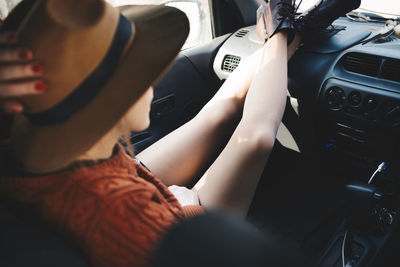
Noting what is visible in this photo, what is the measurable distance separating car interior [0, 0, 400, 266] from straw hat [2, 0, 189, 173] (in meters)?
0.87

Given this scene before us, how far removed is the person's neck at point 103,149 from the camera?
29.7 inches

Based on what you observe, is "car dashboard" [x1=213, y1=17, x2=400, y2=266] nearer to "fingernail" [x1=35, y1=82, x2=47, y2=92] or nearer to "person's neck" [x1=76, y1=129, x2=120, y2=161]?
"person's neck" [x1=76, y1=129, x2=120, y2=161]

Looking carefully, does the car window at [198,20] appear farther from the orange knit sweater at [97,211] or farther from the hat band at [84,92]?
the orange knit sweater at [97,211]

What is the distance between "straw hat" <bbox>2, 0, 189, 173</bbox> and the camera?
0.63m

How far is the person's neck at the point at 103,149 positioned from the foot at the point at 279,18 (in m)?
1.17

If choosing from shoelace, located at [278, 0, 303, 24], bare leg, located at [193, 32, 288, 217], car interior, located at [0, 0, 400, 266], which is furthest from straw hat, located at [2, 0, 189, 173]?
shoelace, located at [278, 0, 303, 24]

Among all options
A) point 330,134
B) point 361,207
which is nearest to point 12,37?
point 361,207

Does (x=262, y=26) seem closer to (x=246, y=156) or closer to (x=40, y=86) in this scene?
(x=246, y=156)

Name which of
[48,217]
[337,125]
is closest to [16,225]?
[48,217]

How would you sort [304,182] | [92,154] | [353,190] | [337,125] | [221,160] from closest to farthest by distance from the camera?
1. [92,154]
2. [221,160]
3. [353,190]
4. [337,125]
5. [304,182]

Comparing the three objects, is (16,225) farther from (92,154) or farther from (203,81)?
(203,81)

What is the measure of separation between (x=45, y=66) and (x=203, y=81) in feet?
5.41

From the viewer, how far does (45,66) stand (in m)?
0.62

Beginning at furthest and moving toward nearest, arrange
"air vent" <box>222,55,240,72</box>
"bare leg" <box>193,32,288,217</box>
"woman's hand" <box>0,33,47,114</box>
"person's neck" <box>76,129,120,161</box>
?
"air vent" <box>222,55,240,72</box>, "bare leg" <box>193,32,288,217</box>, "person's neck" <box>76,129,120,161</box>, "woman's hand" <box>0,33,47,114</box>
